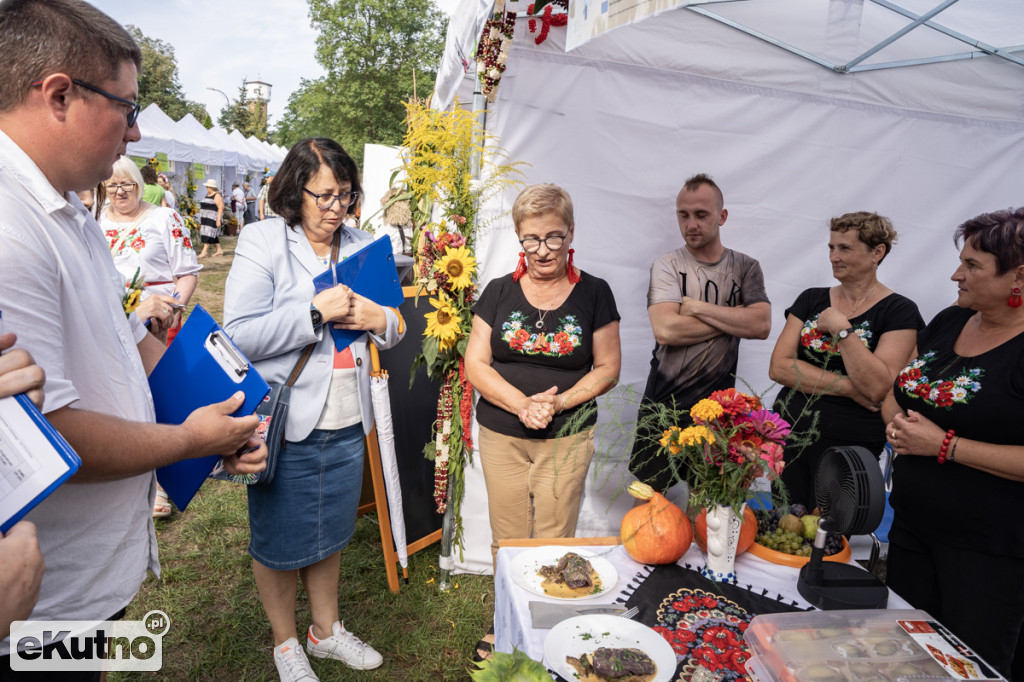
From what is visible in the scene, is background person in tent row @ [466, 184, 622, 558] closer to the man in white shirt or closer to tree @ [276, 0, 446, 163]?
the man in white shirt

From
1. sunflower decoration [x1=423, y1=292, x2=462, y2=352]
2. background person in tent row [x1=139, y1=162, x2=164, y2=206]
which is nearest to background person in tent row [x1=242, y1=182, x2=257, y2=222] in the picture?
background person in tent row [x1=139, y1=162, x2=164, y2=206]

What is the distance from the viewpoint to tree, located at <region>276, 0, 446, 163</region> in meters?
25.1

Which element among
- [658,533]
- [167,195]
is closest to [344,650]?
[658,533]

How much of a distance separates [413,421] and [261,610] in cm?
107

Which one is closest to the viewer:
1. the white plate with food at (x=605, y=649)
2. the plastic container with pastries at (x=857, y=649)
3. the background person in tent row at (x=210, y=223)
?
the plastic container with pastries at (x=857, y=649)

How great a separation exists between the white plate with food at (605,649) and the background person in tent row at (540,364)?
0.87m

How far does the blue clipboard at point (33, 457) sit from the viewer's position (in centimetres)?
82

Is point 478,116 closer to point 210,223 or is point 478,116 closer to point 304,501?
point 304,501

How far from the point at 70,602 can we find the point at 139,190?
283cm

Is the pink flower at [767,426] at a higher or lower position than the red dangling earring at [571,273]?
lower

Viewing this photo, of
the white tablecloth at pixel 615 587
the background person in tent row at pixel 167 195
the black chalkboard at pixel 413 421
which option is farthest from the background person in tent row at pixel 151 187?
the white tablecloth at pixel 615 587

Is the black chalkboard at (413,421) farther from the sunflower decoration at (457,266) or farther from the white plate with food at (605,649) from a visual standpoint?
the white plate with food at (605,649)

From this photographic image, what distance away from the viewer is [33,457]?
0.83m

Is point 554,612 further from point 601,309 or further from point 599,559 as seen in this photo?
point 601,309
